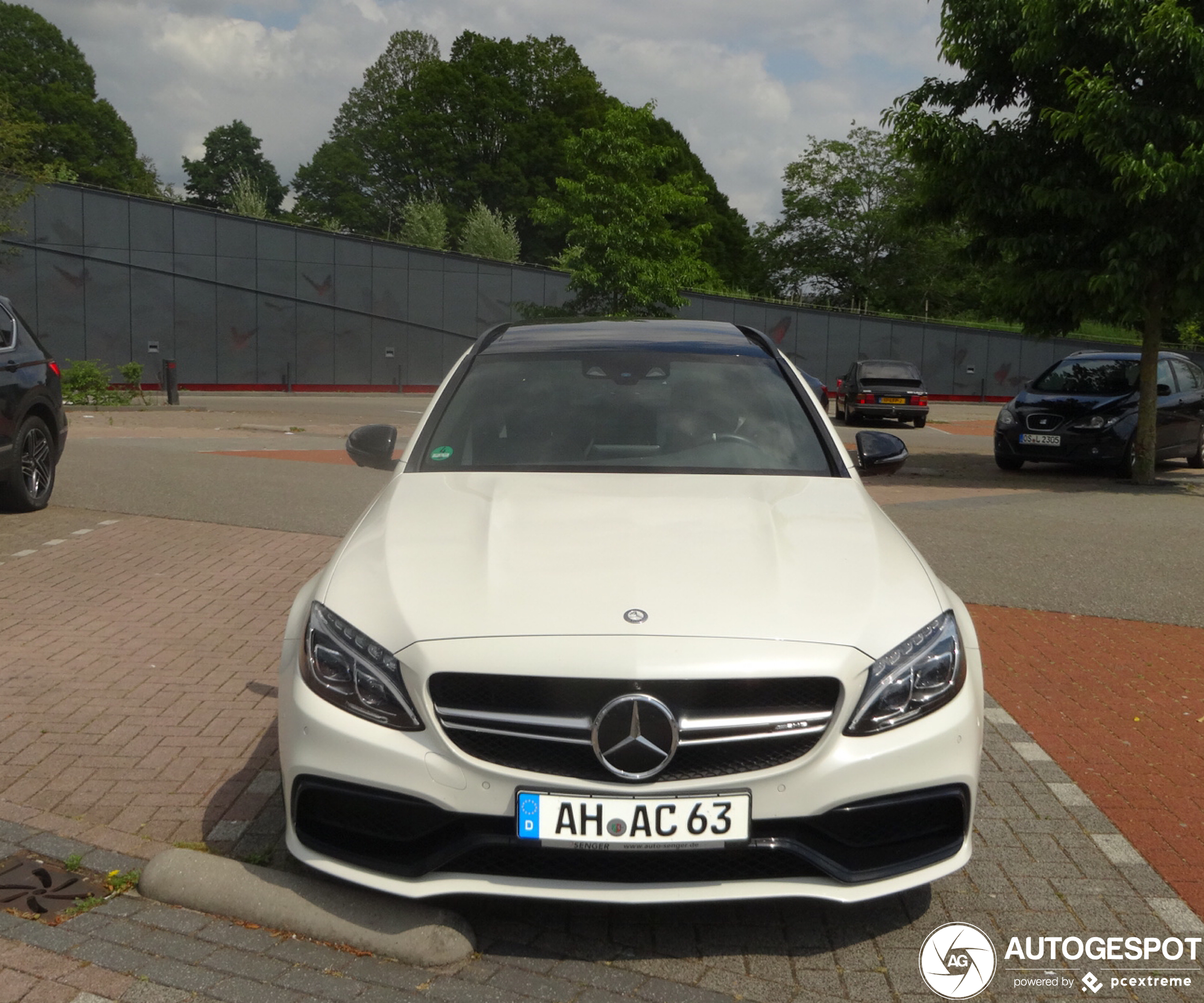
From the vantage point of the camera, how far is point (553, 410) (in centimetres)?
455

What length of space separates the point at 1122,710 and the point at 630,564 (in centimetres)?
312

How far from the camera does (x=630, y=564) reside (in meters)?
3.30

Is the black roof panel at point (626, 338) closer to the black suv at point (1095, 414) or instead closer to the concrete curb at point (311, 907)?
the concrete curb at point (311, 907)

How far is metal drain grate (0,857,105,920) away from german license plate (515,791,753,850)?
1.45 meters

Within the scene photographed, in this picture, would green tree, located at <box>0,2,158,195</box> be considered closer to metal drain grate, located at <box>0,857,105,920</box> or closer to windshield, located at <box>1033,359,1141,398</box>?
windshield, located at <box>1033,359,1141,398</box>

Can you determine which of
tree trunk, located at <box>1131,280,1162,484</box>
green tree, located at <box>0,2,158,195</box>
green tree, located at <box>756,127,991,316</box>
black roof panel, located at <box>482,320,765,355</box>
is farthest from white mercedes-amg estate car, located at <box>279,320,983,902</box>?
green tree, located at <box>0,2,158,195</box>

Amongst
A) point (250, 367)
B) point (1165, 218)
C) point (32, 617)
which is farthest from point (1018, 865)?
point (250, 367)

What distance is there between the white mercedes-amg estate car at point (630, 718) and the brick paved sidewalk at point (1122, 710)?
1.16 m

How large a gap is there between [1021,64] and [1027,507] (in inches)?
233

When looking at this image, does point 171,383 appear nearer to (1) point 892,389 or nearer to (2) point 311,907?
(1) point 892,389

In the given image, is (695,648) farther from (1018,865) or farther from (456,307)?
(456,307)

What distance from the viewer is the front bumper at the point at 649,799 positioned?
9.58 feet

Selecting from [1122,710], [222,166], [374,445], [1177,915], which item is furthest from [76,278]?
[222,166]

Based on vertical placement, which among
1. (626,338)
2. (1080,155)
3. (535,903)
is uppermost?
(1080,155)
